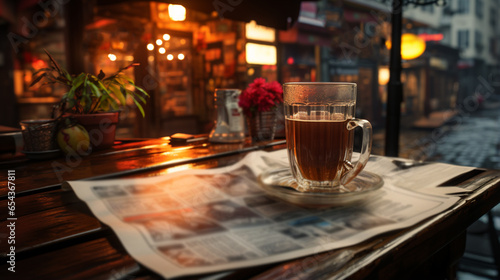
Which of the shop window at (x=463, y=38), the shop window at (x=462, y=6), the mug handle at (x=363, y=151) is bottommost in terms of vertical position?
the mug handle at (x=363, y=151)

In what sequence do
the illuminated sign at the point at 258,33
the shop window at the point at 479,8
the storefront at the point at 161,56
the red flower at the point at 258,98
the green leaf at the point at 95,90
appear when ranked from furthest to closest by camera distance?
the shop window at the point at 479,8 < the illuminated sign at the point at 258,33 < the storefront at the point at 161,56 < the red flower at the point at 258,98 < the green leaf at the point at 95,90

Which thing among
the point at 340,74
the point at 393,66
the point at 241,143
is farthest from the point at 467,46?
the point at 241,143

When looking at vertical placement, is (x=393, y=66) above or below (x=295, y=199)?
above

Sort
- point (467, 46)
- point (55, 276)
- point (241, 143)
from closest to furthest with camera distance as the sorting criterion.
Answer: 1. point (55, 276)
2. point (241, 143)
3. point (467, 46)

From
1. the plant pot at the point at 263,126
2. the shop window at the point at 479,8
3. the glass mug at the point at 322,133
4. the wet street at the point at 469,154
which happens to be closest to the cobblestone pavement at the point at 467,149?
the wet street at the point at 469,154

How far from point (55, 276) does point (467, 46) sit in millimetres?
24248

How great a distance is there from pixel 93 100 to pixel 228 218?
114 centimetres

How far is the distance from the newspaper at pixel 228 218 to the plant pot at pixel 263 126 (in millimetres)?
838

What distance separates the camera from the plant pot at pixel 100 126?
1.38 meters

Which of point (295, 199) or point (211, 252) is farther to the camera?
point (295, 199)

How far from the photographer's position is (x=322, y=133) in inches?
30.6

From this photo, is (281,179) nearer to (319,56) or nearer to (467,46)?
(319,56)

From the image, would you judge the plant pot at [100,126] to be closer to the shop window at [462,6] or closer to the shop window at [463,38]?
the shop window at [463,38]

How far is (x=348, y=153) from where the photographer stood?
32.1 inches
